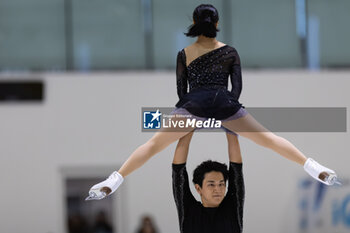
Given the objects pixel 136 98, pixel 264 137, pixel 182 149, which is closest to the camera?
pixel 264 137

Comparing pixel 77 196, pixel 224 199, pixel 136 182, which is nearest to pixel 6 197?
pixel 136 182

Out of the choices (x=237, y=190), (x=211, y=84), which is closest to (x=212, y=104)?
(x=211, y=84)

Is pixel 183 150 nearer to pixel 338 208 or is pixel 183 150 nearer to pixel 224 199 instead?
pixel 224 199

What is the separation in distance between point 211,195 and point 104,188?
688 mm

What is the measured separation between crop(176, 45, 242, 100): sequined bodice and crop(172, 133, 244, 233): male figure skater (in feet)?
0.96

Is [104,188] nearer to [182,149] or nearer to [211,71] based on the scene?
[182,149]

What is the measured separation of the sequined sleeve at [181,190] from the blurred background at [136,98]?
4505 mm

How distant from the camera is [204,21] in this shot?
3588mm

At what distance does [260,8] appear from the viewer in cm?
884

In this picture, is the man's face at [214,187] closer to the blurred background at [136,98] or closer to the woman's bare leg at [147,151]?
the woman's bare leg at [147,151]

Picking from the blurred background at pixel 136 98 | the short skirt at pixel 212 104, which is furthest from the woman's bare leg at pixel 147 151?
the blurred background at pixel 136 98

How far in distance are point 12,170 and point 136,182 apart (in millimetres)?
1508

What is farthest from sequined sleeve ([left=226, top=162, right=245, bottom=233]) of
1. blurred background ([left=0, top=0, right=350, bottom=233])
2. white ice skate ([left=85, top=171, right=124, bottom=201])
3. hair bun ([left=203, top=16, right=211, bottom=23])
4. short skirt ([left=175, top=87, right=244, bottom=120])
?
blurred background ([left=0, top=0, right=350, bottom=233])

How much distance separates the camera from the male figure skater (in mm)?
3801
